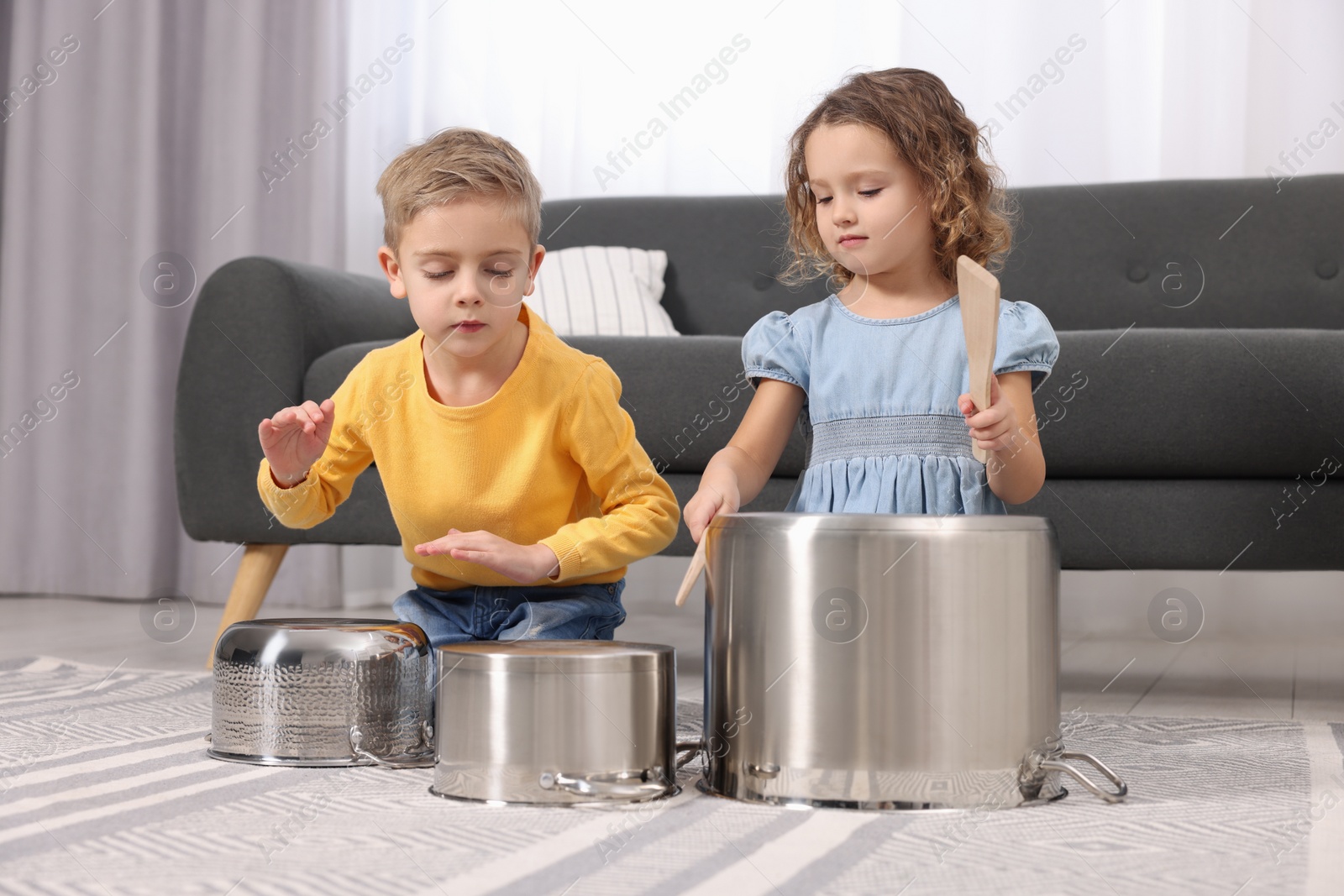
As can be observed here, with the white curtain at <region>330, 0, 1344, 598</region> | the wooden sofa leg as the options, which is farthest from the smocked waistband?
the white curtain at <region>330, 0, 1344, 598</region>

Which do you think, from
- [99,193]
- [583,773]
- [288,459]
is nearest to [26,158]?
[99,193]

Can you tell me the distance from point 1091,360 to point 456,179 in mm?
755

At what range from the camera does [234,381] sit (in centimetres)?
158

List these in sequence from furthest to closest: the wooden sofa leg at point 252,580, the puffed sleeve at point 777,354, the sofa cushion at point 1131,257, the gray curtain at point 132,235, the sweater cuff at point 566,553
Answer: the gray curtain at point 132,235 → the sofa cushion at point 1131,257 → the wooden sofa leg at point 252,580 → the puffed sleeve at point 777,354 → the sweater cuff at point 566,553

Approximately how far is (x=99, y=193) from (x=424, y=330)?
200 cm

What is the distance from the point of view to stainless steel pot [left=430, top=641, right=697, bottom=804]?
2.56 ft

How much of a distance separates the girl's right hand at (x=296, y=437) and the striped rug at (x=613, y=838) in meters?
0.24

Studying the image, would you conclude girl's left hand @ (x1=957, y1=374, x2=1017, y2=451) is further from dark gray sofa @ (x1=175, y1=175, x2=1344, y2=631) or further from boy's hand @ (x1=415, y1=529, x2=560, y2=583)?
dark gray sofa @ (x1=175, y1=175, x2=1344, y2=631)

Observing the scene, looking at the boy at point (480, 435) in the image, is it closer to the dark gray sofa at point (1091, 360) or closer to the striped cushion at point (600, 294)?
the dark gray sofa at point (1091, 360)

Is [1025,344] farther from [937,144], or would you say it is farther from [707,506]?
[707,506]

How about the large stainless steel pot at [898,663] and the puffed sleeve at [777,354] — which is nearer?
the large stainless steel pot at [898,663]

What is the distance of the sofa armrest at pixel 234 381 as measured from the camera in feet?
5.13

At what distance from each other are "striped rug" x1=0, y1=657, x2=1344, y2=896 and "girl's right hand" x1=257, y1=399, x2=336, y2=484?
0.24m

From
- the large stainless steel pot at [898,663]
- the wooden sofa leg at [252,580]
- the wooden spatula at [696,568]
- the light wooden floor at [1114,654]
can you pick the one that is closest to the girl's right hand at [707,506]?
the wooden spatula at [696,568]
